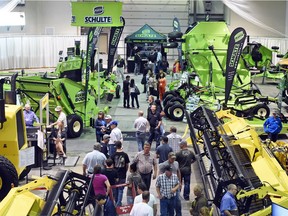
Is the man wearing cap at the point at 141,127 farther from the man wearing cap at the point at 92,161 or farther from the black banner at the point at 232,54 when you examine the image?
the black banner at the point at 232,54

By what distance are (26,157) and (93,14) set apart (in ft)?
24.9

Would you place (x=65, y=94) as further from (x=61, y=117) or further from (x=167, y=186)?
(x=167, y=186)

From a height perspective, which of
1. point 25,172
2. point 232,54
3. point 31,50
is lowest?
point 25,172

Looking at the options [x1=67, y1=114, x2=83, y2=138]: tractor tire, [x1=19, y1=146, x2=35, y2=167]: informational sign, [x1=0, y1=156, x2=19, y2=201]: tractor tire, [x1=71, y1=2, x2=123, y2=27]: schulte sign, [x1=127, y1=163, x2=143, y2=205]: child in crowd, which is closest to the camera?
[x1=127, y1=163, x2=143, y2=205]: child in crowd

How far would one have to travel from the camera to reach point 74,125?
16406mm

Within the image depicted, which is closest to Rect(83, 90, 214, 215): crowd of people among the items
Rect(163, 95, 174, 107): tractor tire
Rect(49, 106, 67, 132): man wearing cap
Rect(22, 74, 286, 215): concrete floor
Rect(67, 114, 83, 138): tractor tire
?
Rect(22, 74, 286, 215): concrete floor

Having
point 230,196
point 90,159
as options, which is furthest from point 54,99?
point 230,196

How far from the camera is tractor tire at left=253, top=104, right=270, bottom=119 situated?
17.9 metres

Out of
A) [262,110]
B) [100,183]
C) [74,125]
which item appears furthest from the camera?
[262,110]

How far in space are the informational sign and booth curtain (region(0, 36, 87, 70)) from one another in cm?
2247

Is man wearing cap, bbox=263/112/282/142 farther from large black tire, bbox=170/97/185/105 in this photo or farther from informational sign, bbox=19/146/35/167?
informational sign, bbox=19/146/35/167

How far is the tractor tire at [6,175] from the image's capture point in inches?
406

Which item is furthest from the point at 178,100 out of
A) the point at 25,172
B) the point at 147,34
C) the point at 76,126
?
the point at 147,34

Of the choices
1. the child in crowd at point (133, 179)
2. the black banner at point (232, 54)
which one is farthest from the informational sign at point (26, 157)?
the black banner at point (232, 54)
